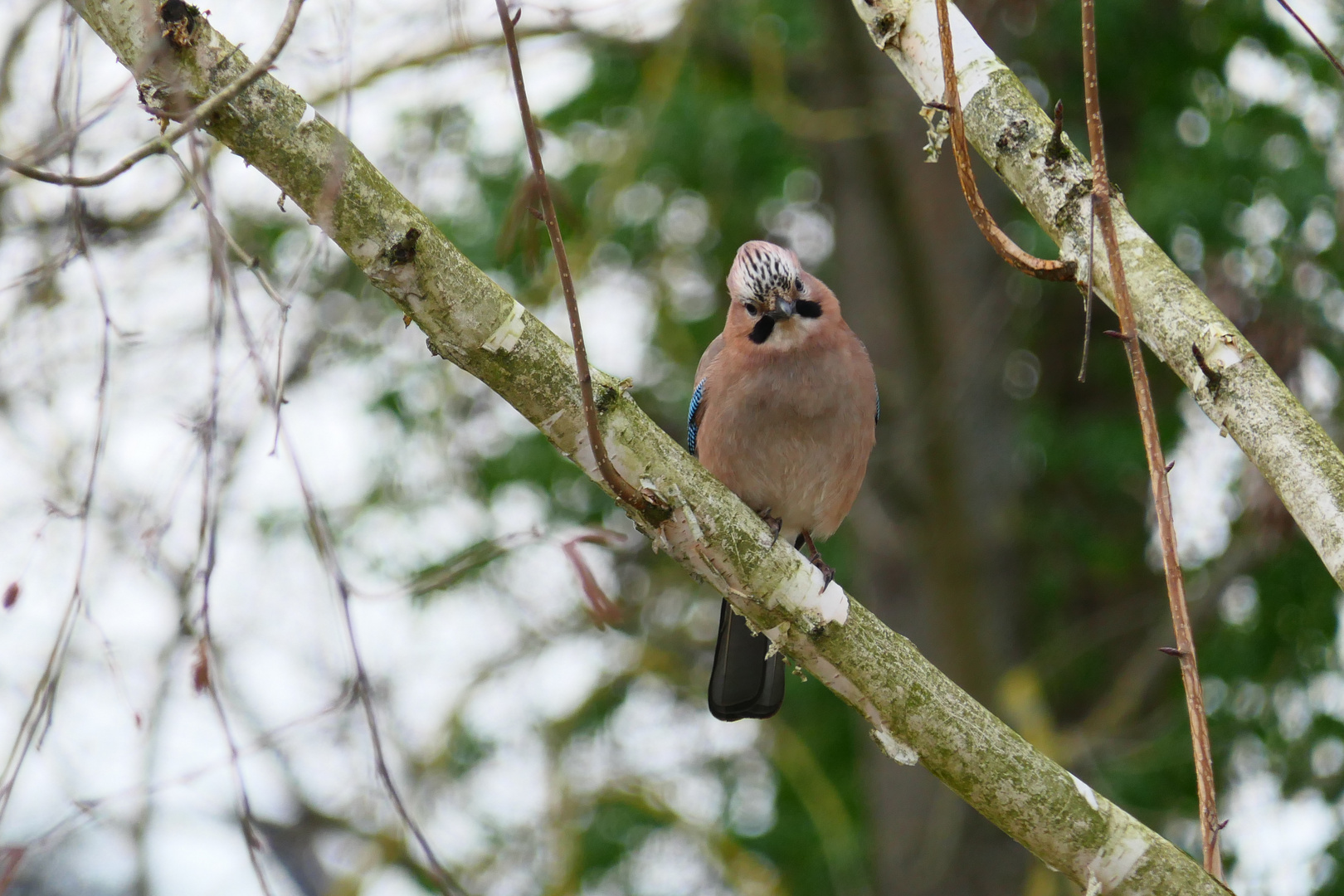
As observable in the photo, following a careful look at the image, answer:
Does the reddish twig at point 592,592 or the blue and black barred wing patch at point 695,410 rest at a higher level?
the blue and black barred wing patch at point 695,410

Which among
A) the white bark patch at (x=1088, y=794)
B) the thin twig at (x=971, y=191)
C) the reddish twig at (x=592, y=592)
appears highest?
the thin twig at (x=971, y=191)

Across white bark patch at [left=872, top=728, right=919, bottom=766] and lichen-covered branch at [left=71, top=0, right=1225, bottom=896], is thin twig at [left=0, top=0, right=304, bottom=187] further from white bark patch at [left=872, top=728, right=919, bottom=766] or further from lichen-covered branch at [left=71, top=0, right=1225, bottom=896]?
white bark patch at [left=872, top=728, right=919, bottom=766]

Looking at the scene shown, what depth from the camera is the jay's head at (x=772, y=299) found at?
4.04 metres

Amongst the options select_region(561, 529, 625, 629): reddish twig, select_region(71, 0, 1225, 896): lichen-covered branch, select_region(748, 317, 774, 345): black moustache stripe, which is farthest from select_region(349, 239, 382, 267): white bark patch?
select_region(748, 317, 774, 345): black moustache stripe

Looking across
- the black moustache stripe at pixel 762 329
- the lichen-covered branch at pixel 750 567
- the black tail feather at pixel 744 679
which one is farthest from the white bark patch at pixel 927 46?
the black tail feather at pixel 744 679

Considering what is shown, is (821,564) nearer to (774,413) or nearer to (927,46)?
(774,413)

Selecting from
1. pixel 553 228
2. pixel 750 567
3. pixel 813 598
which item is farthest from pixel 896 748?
pixel 553 228

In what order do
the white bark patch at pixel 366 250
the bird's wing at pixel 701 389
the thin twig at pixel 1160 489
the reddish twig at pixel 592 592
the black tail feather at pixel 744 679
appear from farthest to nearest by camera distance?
the bird's wing at pixel 701 389, the black tail feather at pixel 744 679, the white bark patch at pixel 366 250, the thin twig at pixel 1160 489, the reddish twig at pixel 592 592

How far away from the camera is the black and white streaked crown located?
159 inches

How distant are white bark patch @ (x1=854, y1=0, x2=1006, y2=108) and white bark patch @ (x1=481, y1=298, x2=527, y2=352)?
40.5 inches

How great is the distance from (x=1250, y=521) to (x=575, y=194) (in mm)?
4008

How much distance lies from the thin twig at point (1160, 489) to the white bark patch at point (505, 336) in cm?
108

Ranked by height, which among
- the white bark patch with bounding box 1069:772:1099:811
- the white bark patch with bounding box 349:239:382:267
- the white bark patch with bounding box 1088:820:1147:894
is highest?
the white bark patch with bounding box 349:239:382:267

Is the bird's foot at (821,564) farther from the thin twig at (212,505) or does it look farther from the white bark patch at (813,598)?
the thin twig at (212,505)
